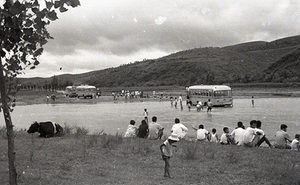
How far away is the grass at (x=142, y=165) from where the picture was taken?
7.58 meters

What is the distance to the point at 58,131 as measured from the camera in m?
15.0

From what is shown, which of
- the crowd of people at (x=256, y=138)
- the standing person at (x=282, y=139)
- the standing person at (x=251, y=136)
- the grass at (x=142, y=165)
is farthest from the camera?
the standing person at (x=282, y=139)

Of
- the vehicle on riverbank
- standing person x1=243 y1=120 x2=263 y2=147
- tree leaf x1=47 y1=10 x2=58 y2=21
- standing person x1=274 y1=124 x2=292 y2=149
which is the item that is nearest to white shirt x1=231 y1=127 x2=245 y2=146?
standing person x1=243 y1=120 x2=263 y2=147

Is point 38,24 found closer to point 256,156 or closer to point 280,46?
point 256,156

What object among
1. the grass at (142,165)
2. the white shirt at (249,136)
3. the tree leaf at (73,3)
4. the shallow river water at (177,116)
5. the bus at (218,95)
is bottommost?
the shallow river water at (177,116)

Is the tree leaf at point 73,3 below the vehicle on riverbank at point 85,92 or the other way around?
the other way around

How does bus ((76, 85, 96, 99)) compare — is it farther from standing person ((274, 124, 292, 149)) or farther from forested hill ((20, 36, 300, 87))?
standing person ((274, 124, 292, 149))

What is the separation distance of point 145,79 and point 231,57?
1850 inches

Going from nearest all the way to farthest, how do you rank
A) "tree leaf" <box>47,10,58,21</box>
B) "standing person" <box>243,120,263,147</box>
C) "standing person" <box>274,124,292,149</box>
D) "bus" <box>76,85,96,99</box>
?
"tree leaf" <box>47,10,58,21</box> < "standing person" <box>243,120,263,147</box> < "standing person" <box>274,124,292,149</box> < "bus" <box>76,85,96,99</box>

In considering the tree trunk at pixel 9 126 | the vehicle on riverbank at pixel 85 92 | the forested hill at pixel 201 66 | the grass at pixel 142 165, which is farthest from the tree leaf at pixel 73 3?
the forested hill at pixel 201 66

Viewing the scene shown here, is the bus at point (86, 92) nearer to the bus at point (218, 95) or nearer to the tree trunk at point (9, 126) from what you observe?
the bus at point (218, 95)

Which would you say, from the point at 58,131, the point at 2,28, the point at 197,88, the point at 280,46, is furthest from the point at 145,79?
the point at 2,28

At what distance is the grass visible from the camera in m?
7.58

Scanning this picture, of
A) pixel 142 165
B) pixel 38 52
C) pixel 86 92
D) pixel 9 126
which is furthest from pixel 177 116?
pixel 86 92
